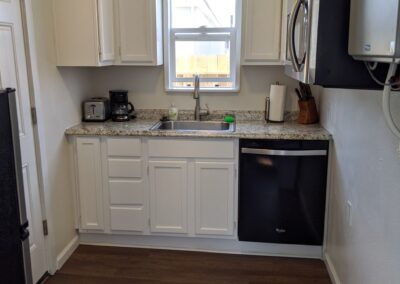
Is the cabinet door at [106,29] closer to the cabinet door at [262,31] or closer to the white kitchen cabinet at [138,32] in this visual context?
the white kitchen cabinet at [138,32]

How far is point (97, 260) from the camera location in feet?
9.68

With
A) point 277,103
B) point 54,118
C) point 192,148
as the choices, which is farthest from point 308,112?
Answer: point 54,118

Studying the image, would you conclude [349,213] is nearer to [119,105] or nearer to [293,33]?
[293,33]

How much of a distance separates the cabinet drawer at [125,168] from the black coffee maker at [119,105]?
0.49 metres

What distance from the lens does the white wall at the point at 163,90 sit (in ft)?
11.0

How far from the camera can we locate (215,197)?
2.95 m

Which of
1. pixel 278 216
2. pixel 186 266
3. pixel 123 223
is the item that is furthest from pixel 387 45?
pixel 123 223

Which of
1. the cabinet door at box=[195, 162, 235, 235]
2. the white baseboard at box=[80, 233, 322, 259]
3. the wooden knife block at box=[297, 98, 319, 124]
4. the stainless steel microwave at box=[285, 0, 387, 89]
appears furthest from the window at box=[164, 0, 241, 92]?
the stainless steel microwave at box=[285, 0, 387, 89]

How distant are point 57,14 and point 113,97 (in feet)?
2.66

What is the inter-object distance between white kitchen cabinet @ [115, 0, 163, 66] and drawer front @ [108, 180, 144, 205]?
97cm

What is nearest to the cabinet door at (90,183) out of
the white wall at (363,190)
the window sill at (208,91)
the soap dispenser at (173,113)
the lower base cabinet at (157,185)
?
the lower base cabinet at (157,185)

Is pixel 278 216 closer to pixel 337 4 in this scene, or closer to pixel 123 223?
pixel 123 223

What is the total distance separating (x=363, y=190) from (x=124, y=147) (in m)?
1.69

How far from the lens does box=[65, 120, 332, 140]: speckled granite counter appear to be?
2775 millimetres
